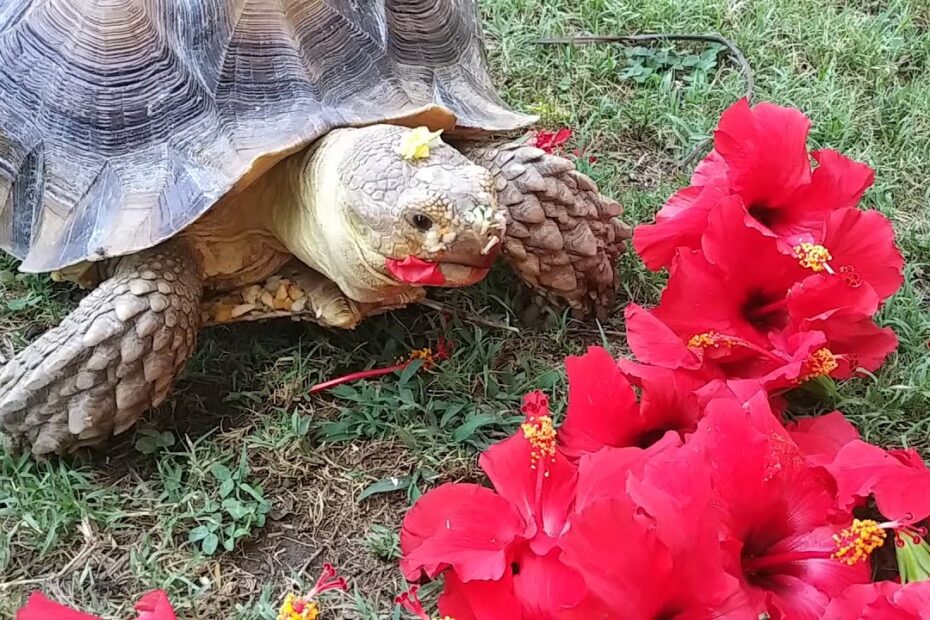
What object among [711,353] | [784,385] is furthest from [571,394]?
[784,385]

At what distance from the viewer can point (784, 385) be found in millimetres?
1609

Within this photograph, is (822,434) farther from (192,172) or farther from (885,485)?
(192,172)

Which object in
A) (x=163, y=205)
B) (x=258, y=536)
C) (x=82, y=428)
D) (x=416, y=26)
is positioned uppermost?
(x=416, y=26)

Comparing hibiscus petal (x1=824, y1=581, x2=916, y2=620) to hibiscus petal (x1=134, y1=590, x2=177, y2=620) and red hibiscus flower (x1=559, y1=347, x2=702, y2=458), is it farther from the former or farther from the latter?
hibiscus petal (x1=134, y1=590, x2=177, y2=620)

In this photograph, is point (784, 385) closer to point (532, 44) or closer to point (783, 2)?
point (532, 44)

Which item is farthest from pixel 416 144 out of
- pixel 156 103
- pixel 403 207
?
pixel 156 103

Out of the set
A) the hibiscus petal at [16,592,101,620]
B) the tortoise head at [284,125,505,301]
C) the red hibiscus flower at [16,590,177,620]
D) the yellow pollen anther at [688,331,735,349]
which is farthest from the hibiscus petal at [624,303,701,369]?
the hibiscus petal at [16,592,101,620]

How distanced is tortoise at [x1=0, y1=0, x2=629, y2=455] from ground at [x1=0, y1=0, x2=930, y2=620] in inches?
5.3

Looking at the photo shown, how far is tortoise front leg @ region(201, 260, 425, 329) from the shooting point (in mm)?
1906

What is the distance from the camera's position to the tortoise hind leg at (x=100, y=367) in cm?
173

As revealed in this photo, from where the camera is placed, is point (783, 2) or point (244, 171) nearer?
point (244, 171)

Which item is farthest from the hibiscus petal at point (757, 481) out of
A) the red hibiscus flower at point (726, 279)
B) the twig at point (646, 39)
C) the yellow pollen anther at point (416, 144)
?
the twig at point (646, 39)

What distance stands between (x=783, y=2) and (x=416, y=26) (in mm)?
1611

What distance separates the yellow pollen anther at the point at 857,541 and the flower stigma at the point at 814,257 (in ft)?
1.60
